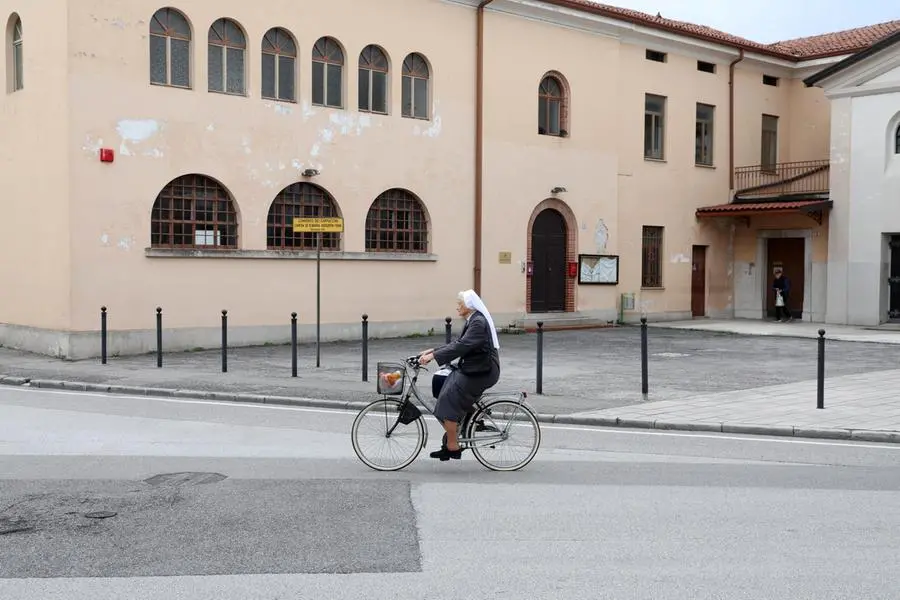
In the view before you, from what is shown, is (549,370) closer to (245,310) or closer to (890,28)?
(245,310)

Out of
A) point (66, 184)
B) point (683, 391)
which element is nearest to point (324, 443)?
point (683, 391)

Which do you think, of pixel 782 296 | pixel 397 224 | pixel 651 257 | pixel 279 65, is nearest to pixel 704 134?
pixel 651 257

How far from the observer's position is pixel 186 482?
27.3 ft

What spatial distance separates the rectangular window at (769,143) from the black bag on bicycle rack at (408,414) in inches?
1038

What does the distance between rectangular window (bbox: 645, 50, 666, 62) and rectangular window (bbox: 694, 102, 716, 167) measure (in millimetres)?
2063

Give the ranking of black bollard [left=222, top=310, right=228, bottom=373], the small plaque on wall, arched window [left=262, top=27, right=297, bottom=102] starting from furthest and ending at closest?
the small plaque on wall → arched window [left=262, top=27, right=297, bottom=102] → black bollard [left=222, top=310, right=228, bottom=373]

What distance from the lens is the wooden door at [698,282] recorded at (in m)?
31.4

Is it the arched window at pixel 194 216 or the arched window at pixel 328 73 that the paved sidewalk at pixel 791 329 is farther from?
the arched window at pixel 194 216

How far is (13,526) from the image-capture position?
685 cm

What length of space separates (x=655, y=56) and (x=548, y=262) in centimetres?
716

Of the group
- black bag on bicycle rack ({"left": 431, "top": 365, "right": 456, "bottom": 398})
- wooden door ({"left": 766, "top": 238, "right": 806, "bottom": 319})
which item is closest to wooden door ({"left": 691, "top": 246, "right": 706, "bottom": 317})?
wooden door ({"left": 766, "top": 238, "right": 806, "bottom": 319})

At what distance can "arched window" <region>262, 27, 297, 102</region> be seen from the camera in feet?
71.5

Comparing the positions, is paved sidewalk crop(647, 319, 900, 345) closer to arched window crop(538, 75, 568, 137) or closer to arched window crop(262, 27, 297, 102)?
arched window crop(538, 75, 568, 137)

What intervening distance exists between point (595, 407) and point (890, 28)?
2457 centimetres
